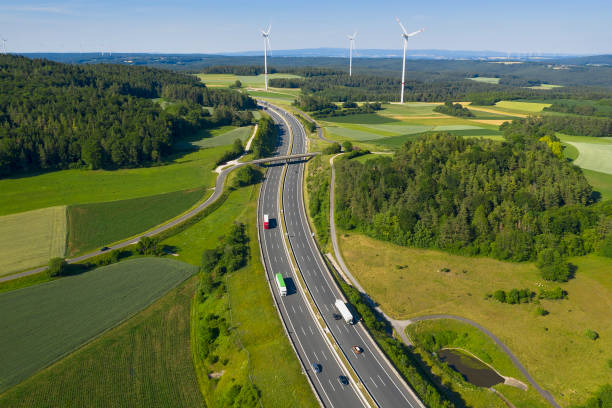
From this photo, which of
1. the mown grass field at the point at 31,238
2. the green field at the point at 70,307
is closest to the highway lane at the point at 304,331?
the green field at the point at 70,307

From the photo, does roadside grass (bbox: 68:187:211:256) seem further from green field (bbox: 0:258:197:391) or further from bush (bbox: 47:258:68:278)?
green field (bbox: 0:258:197:391)

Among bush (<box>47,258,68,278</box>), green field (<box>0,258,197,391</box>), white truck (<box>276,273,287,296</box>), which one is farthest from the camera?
bush (<box>47,258,68,278</box>)

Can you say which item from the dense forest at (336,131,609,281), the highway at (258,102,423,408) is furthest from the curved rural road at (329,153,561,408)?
the dense forest at (336,131,609,281)

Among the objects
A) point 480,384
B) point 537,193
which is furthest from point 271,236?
point 537,193

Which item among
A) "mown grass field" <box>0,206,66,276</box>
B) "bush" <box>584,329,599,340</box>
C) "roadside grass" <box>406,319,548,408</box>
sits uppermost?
"mown grass field" <box>0,206,66,276</box>

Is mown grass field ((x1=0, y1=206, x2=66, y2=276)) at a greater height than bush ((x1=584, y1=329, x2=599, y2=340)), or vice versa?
mown grass field ((x1=0, y1=206, x2=66, y2=276))

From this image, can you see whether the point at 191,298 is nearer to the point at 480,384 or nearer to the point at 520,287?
the point at 480,384

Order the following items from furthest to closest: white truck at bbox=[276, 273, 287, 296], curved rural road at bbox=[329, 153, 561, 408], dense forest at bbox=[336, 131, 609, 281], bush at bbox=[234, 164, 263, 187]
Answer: bush at bbox=[234, 164, 263, 187], dense forest at bbox=[336, 131, 609, 281], white truck at bbox=[276, 273, 287, 296], curved rural road at bbox=[329, 153, 561, 408]

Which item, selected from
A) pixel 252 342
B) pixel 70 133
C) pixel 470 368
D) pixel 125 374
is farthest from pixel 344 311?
pixel 70 133

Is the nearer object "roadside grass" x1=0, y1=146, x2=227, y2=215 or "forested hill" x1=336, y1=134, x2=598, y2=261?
"forested hill" x1=336, y1=134, x2=598, y2=261
